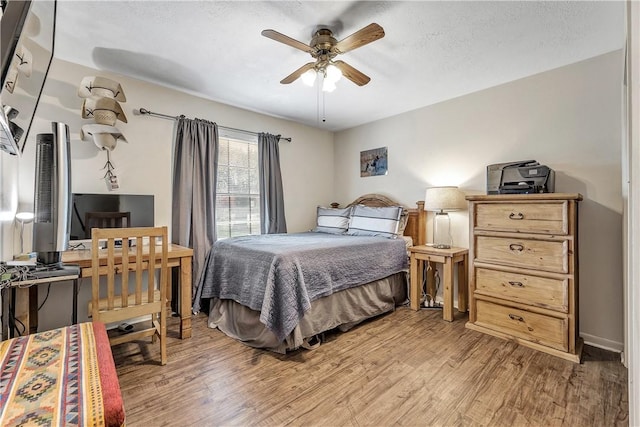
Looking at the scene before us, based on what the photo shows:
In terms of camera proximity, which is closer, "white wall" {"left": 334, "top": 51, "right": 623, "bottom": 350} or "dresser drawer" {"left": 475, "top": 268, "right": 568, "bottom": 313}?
"dresser drawer" {"left": 475, "top": 268, "right": 568, "bottom": 313}

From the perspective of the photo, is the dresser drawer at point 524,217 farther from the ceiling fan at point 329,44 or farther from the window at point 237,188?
the window at point 237,188

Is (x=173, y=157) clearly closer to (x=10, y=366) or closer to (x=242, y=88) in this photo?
(x=242, y=88)

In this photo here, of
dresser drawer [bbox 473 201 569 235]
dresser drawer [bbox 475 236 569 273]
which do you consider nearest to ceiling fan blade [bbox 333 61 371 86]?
dresser drawer [bbox 473 201 569 235]

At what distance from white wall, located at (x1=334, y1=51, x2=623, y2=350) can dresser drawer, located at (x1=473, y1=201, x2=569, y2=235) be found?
0.52 meters

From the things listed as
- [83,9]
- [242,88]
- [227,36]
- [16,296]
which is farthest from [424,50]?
[16,296]

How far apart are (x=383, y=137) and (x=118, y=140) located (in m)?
3.22

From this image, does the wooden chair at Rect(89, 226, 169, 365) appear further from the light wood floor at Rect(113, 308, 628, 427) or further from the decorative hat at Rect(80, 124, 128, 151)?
the decorative hat at Rect(80, 124, 128, 151)

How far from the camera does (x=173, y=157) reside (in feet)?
10.4

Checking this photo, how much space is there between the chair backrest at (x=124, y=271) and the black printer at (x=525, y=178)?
2932 millimetres

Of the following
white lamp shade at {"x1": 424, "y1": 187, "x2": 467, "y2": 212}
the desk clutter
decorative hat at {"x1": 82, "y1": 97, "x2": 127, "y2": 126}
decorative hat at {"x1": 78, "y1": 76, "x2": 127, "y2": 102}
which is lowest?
the desk clutter

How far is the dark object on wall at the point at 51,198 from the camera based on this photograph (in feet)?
6.48

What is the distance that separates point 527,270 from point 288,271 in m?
1.98

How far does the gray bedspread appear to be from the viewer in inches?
87.2

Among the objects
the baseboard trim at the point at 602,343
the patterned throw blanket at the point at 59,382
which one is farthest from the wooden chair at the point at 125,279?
the baseboard trim at the point at 602,343
